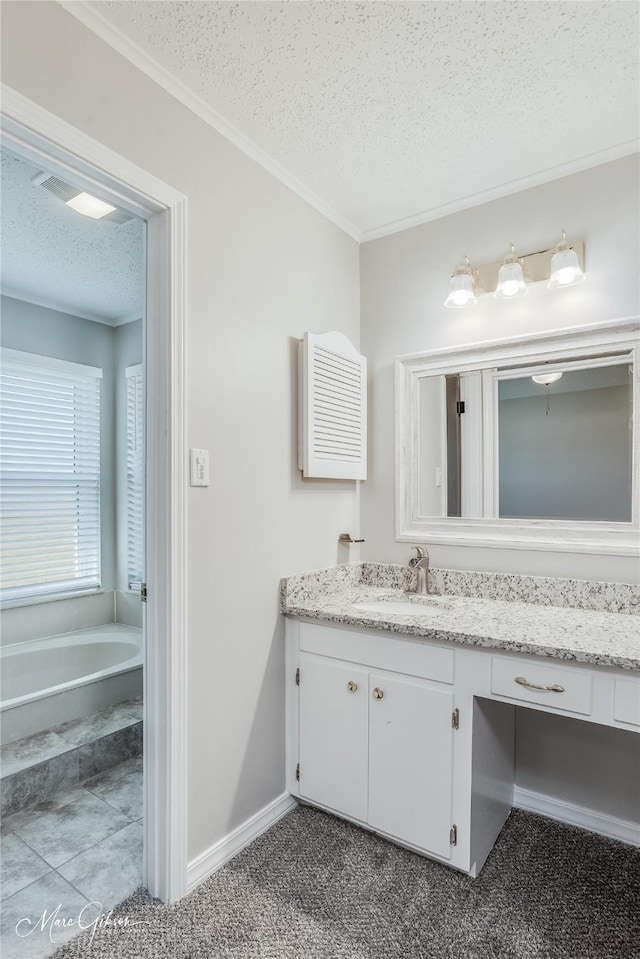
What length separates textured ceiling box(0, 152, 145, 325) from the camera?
6.91 feet

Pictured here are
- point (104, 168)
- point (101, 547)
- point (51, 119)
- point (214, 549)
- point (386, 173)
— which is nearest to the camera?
point (51, 119)

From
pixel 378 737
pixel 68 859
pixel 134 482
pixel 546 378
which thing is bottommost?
pixel 68 859

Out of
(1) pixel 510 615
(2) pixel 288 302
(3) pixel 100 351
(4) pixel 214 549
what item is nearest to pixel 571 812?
(1) pixel 510 615

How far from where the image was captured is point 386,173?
2.02 m

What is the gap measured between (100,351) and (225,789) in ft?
9.60

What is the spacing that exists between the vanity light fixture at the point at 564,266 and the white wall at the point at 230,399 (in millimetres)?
956

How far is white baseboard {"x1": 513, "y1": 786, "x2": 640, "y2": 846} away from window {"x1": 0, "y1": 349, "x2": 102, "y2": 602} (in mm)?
2821

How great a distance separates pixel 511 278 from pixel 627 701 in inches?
59.4

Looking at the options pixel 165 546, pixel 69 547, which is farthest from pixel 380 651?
pixel 69 547

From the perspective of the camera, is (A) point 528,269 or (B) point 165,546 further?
(A) point 528,269

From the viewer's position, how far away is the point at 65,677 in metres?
3.06

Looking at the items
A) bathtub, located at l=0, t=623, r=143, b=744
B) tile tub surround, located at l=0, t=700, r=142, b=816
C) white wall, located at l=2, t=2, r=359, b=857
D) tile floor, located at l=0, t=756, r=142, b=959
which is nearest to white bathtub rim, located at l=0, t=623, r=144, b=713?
bathtub, located at l=0, t=623, r=143, b=744

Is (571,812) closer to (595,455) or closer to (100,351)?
(595,455)

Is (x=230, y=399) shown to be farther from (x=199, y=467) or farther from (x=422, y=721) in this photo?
(x=422, y=721)
